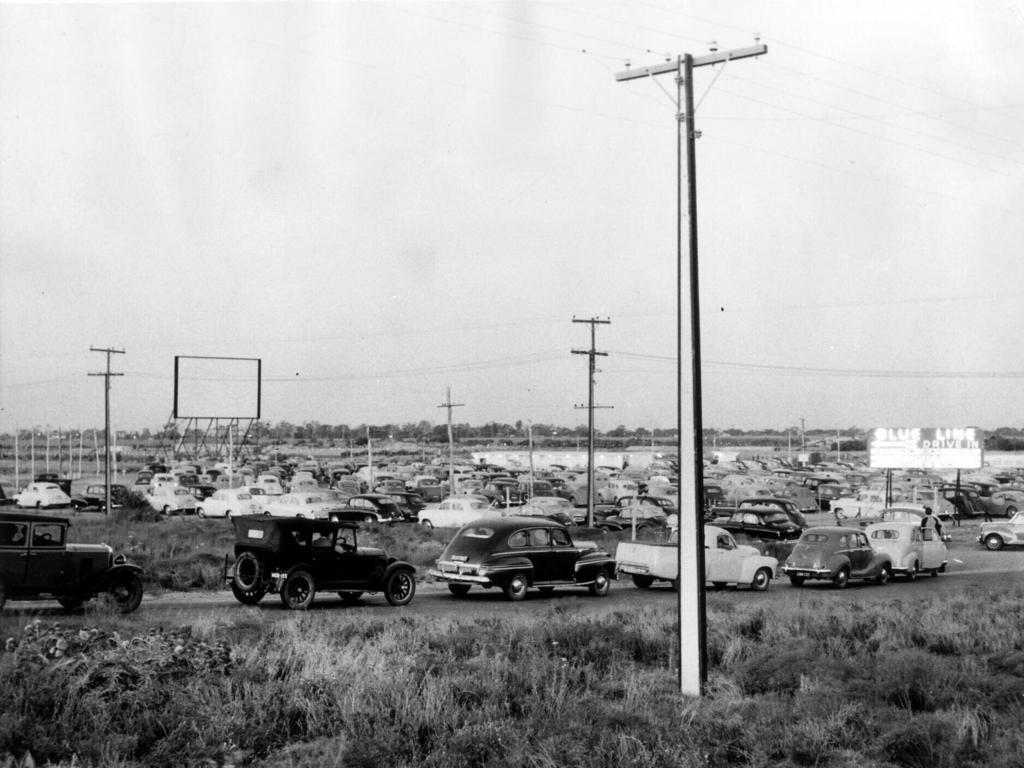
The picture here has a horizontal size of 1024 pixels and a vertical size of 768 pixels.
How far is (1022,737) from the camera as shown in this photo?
380 inches

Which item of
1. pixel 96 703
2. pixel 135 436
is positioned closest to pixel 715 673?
pixel 96 703

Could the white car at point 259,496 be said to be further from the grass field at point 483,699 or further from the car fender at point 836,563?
the grass field at point 483,699

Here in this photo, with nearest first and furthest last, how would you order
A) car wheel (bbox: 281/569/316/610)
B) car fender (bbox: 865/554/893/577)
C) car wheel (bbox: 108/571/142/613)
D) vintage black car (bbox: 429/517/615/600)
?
car wheel (bbox: 108/571/142/613) < car wheel (bbox: 281/569/316/610) < vintage black car (bbox: 429/517/615/600) < car fender (bbox: 865/554/893/577)

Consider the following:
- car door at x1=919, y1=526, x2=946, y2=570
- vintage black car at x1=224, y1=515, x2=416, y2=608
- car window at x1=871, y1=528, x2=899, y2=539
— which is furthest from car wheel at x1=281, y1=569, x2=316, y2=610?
car door at x1=919, y1=526, x2=946, y2=570

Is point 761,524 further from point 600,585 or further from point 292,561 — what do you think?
point 292,561

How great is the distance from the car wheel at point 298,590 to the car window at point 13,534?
14.4 ft

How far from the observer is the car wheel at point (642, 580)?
2436cm

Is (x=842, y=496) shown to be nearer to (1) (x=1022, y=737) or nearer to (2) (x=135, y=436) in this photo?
(1) (x=1022, y=737)

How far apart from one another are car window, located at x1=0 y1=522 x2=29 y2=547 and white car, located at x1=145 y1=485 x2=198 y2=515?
33.4 meters

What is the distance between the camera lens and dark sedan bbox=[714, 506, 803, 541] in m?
36.5

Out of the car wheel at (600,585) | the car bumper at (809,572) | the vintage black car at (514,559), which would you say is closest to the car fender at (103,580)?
the vintage black car at (514,559)

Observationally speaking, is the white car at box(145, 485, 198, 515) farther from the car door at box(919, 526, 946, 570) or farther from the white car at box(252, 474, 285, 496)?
the car door at box(919, 526, 946, 570)

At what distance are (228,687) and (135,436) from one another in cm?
15179

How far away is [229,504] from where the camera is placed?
4581cm
